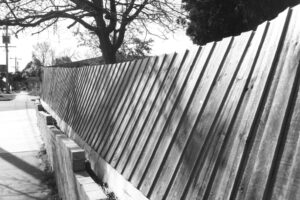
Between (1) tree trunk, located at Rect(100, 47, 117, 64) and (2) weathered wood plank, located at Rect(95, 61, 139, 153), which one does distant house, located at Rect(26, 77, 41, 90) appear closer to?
(1) tree trunk, located at Rect(100, 47, 117, 64)

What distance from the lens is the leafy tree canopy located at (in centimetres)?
1992

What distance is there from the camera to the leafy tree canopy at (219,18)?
1992 cm

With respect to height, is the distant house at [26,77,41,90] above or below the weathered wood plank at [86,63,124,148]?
below

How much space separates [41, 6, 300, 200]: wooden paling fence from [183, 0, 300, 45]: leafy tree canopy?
55.4 ft

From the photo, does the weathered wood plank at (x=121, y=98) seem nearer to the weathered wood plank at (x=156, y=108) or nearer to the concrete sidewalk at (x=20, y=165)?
the weathered wood plank at (x=156, y=108)

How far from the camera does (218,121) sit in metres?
2.50

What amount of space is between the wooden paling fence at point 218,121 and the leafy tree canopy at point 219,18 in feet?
55.4

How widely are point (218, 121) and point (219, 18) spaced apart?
761 inches

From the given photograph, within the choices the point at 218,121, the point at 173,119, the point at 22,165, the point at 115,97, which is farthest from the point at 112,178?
the point at 22,165

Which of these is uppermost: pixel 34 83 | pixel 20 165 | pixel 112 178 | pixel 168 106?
pixel 168 106

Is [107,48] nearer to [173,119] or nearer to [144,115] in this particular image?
[144,115]

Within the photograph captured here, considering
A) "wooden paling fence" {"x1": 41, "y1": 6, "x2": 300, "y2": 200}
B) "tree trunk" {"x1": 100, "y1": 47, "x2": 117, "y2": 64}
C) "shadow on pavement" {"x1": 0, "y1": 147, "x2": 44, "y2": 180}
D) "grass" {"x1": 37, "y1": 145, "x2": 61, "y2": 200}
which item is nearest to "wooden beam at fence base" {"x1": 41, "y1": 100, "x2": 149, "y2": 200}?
"wooden paling fence" {"x1": 41, "y1": 6, "x2": 300, "y2": 200}

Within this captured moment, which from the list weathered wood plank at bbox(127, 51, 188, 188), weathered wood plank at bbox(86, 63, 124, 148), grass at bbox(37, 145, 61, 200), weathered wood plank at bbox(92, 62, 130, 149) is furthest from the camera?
grass at bbox(37, 145, 61, 200)

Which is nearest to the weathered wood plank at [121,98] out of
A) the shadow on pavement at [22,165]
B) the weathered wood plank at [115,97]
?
the weathered wood plank at [115,97]
